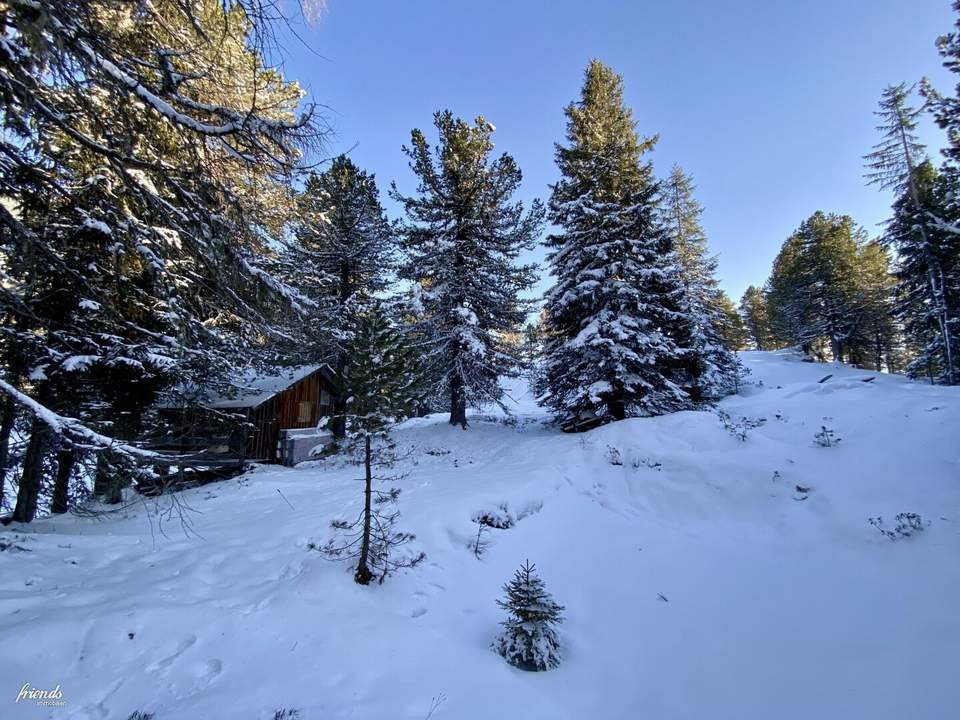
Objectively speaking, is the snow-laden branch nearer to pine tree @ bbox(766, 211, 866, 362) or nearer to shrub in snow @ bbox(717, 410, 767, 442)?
shrub in snow @ bbox(717, 410, 767, 442)

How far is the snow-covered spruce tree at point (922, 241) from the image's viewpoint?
17.4 metres

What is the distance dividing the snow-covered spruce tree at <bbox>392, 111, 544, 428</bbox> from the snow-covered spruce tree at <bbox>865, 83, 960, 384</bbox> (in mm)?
17305

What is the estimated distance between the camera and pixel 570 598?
5.23 meters

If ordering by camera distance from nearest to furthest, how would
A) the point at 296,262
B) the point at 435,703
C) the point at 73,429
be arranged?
the point at 73,429 < the point at 435,703 < the point at 296,262

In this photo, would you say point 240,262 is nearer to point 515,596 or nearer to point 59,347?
point 515,596

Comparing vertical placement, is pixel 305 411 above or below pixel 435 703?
above

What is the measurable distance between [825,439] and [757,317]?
4489cm

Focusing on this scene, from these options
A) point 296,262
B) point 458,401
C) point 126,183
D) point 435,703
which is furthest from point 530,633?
point 296,262

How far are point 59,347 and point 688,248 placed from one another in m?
26.9

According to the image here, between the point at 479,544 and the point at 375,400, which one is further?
the point at 479,544

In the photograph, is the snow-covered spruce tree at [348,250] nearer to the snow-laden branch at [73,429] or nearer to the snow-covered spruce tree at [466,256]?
the snow-covered spruce tree at [466,256]

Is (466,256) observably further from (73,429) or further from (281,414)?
(73,429)

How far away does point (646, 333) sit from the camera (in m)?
12.9

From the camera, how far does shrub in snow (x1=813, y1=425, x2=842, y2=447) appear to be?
322 inches
